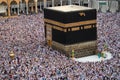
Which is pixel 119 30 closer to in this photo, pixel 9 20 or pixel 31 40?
pixel 31 40

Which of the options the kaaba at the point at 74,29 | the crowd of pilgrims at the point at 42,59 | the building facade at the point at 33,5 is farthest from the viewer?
the building facade at the point at 33,5

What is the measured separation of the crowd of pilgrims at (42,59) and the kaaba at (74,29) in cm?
120

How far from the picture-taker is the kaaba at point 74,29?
3262 centimetres

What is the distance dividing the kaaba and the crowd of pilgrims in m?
1.20

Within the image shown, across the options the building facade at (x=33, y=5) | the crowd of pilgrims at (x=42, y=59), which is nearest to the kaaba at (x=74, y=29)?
the crowd of pilgrims at (x=42, y=59)

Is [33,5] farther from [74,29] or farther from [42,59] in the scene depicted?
[42,59]

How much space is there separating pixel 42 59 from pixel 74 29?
5173 mm

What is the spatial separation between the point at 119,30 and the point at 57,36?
10069mm

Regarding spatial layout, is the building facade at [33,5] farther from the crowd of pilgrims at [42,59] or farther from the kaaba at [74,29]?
the kaaba at [74,29]

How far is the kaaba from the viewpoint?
32.6m

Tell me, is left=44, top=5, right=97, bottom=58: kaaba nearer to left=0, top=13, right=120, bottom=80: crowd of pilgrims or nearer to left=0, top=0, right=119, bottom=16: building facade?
left=0, top=13, right=120, bottom=80: crowd of pilgrims

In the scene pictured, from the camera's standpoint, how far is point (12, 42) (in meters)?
36.6

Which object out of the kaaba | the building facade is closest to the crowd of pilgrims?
the kaaba

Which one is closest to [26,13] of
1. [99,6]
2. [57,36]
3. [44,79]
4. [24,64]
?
[99,6]
